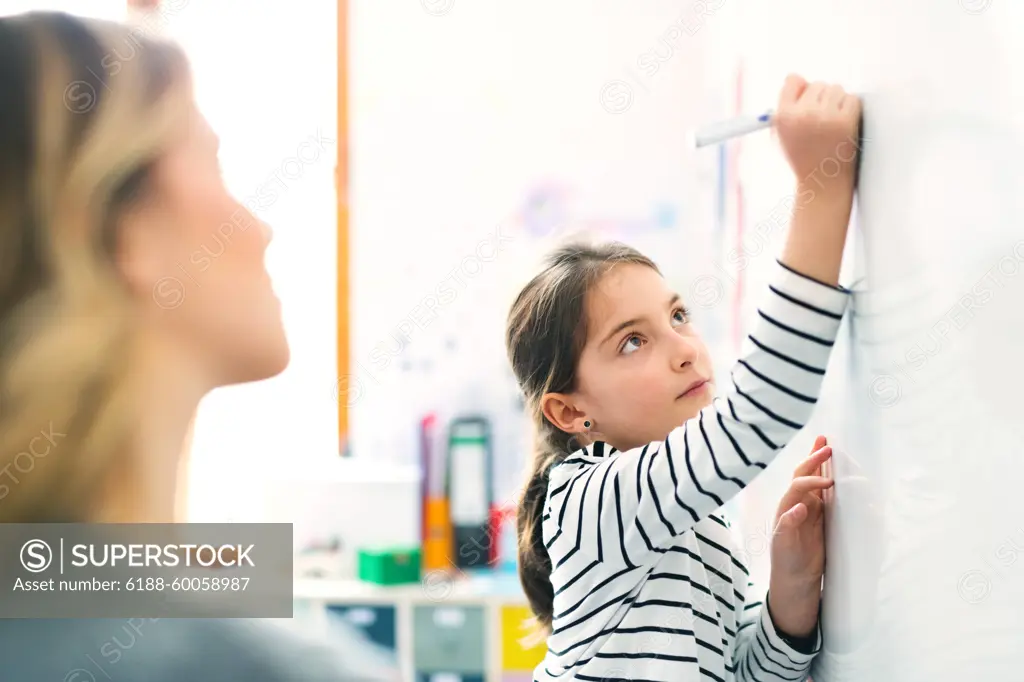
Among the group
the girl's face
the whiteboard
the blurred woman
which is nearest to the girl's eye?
the girl's face

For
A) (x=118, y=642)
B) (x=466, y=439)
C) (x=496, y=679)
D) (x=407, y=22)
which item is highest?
(x=407, y=22)

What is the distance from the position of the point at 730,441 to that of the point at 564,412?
19cm

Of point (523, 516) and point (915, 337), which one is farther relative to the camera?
point (523, 516)

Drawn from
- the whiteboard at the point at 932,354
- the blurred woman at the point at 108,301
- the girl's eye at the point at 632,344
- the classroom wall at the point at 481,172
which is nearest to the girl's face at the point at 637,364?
the girl's eye at the point at 632,344

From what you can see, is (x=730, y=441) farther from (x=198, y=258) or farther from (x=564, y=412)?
(x=198, y=258)

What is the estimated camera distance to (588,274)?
69cm

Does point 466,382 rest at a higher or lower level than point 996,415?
lower

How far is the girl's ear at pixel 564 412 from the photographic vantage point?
0.69 metres

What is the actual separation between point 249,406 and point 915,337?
1.45 m

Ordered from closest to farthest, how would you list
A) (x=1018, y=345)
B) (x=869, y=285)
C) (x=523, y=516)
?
(x=1018, y=345) → (x=869, y=285) → (x=523, y=516)

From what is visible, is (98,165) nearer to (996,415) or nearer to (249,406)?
(249,406)

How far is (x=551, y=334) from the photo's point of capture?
69 cm

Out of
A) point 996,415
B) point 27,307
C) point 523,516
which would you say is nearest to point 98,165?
point 27,307

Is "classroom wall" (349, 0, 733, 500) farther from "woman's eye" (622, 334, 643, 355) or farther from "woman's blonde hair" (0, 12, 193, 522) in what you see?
"woman's eye" (622, 334, 643, 355)
